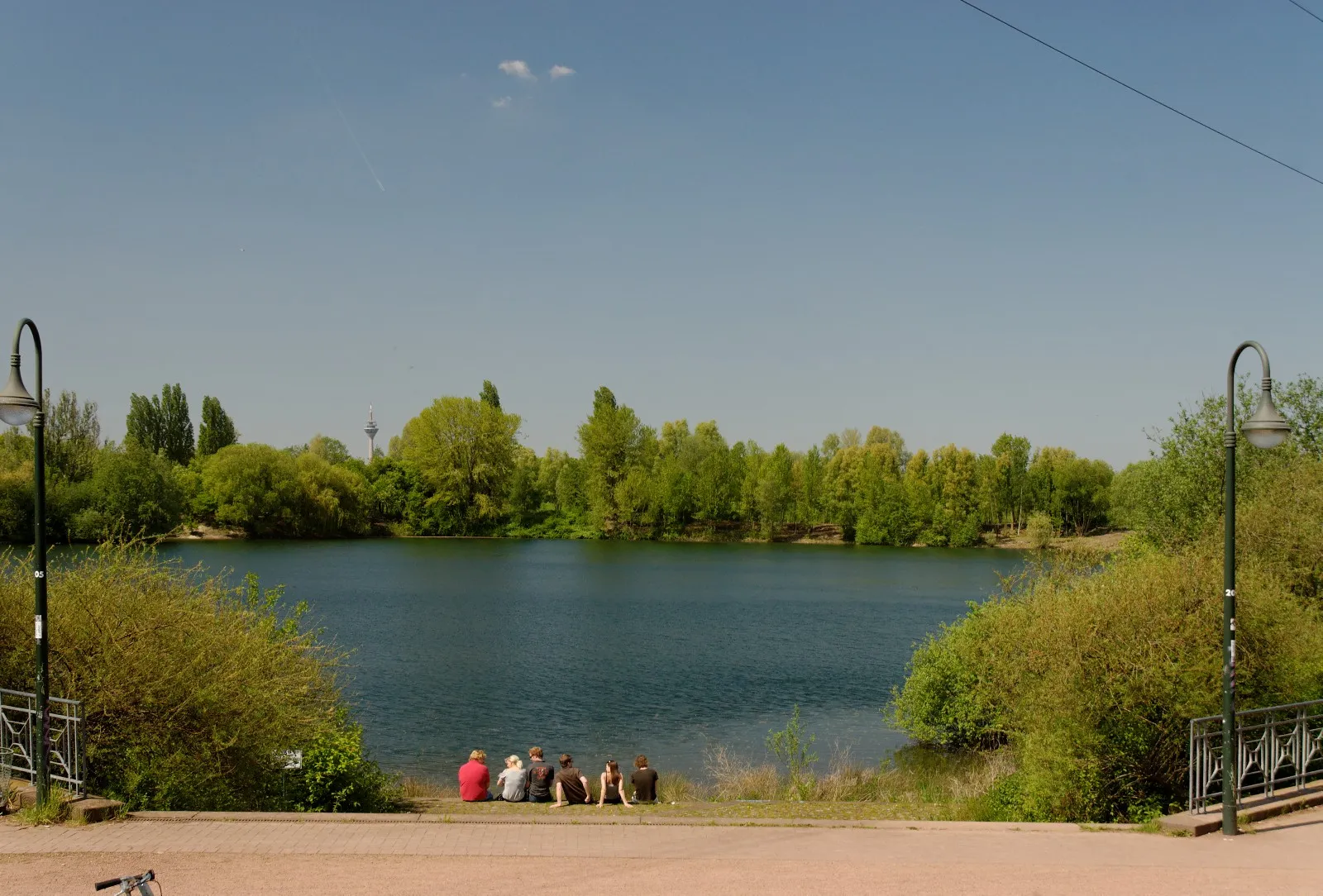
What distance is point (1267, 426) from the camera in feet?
35.5

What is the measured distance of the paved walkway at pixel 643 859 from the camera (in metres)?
9.05

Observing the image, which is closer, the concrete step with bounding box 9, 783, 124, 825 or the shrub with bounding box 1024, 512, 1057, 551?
the concrete step with bounding box 9, 783, 124, 825

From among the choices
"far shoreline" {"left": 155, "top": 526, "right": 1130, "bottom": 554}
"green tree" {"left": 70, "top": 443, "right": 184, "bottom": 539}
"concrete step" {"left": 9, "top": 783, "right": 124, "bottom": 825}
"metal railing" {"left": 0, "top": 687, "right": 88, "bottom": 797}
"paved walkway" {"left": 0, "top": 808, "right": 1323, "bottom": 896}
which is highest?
"green tree" {"left": 70, "top": 443, "right": 184, "bottom": 539}

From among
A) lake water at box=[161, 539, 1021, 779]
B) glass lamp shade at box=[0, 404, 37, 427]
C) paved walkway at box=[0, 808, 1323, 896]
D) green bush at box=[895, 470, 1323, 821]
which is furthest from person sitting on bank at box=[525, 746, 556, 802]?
glass lamp shade at box=[0, 404, 37, 427]

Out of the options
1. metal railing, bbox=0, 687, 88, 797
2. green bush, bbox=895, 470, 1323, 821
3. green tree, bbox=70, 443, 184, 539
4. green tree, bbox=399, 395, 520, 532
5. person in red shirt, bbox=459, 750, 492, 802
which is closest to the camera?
metal railing, bbox=0, 687, 88, 797

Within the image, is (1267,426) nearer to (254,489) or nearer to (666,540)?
(254,489)

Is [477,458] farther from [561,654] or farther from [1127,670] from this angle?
[1127,670]

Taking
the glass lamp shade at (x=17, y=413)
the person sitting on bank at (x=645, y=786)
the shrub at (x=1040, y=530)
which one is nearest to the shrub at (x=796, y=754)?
the person sitting on bank at (x=645, y=786)

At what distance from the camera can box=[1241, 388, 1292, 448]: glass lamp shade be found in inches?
425

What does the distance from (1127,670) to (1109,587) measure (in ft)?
5.54

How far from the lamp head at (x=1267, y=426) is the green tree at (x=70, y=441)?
79.6 meters

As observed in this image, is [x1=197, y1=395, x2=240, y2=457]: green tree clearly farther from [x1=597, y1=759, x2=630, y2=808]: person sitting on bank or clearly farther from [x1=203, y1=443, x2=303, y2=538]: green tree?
[x1=597, y1=759, x2=630, y2=808]: person sitting on bank

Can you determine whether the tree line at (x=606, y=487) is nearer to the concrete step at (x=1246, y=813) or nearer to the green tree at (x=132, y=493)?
the green tree at (x=132, y=493)

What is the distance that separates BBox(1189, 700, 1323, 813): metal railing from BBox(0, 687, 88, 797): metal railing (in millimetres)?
12183
